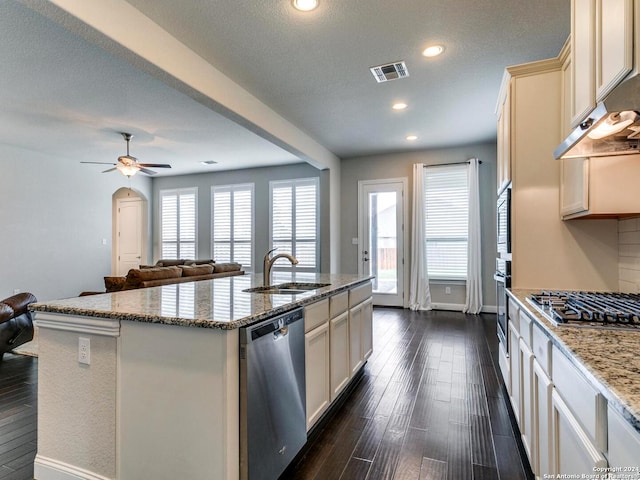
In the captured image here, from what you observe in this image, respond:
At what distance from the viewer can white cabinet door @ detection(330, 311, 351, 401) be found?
2.33 metres

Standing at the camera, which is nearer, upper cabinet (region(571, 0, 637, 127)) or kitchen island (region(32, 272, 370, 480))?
upper cabinet (region(571, 0, 637, 127))

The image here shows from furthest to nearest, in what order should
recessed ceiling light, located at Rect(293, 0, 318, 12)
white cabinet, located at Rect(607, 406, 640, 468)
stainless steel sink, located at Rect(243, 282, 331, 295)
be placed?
stainless steel sink, located at Rect(243, 282, 331, 295)
recessed ceiling light, located at Rect(293, 0, 318, 12)
white cabinet, located at Rect(607, 406, 640, 468)

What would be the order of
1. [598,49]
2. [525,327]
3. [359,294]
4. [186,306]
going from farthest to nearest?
[359,294]
[525,327]
[186,306]
[598,49]

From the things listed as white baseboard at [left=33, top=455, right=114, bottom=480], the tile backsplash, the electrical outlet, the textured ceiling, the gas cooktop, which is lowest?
white baseboard at [left=33, top=455, right=114, bottom=480]

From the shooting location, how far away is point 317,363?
2.09 meters

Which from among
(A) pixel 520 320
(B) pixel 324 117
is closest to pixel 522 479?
(A) pixel 520 320

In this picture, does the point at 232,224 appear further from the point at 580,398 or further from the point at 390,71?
the point at 580,398

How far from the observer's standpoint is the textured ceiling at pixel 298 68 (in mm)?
2439

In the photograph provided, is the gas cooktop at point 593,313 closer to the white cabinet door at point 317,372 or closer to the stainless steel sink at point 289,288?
the white cabinet door at point 317,372

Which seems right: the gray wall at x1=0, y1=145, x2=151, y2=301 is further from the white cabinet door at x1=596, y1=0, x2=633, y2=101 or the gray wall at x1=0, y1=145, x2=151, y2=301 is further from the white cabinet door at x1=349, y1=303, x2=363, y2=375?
the white cabinet door at x1=596, y1=0, x2=633, y2=101

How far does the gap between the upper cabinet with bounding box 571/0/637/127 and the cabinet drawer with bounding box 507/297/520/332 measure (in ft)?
3.50

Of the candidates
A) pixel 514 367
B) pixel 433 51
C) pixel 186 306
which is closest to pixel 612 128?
pixel 514 367

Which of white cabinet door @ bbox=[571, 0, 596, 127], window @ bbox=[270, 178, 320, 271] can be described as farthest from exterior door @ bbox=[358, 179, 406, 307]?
white cabinet door @ bbox=[571, 0, 596, 127]

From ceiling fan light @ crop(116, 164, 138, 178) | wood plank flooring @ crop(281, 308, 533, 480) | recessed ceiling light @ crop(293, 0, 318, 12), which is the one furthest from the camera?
ceiling fan light @ crop(116, 164, 138, 178)
